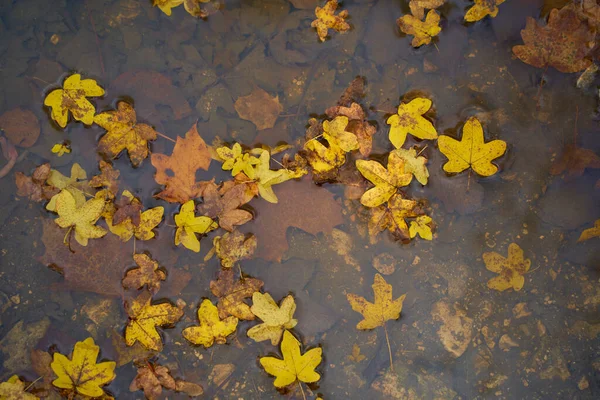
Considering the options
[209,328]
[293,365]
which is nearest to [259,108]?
[209,328]

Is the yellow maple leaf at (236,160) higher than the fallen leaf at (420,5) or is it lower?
lower

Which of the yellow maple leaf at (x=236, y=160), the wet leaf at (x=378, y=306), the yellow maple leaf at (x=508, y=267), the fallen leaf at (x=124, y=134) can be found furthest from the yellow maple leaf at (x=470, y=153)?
the fallen leaf at (x=124, y=134)

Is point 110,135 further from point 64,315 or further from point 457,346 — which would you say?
point 457,346

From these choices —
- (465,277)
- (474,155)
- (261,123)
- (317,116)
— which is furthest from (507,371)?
(261,123)

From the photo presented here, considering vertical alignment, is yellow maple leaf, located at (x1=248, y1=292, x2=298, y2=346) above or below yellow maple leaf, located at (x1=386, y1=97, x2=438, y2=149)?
below

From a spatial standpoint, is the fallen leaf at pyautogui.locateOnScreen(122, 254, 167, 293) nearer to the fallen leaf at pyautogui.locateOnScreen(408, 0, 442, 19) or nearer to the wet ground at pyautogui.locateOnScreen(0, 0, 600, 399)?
the wet ground at pyautogui.locateOnScreen(0, 0, 600, 399)

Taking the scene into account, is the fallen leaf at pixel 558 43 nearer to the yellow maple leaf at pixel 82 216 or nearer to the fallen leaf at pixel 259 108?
the fallen leaf at pixel 259 108

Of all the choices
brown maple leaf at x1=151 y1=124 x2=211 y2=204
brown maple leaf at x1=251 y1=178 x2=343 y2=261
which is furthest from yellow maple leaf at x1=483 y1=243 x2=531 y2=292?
brown maple leaf at x1=151 y1=124 x2=211 y2=204
